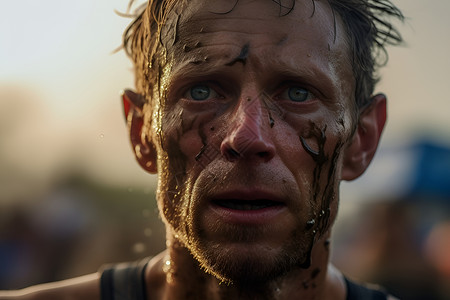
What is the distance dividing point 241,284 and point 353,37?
1375 millimetres

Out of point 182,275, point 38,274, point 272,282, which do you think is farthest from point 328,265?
point 38,274

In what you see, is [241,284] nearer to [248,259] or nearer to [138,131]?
[248,259]

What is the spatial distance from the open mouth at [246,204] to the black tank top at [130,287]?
1.04 m

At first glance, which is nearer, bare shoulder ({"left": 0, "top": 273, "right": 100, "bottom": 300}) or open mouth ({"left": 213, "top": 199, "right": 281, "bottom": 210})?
open mouth ({"left": 213, "top": 199, "right": 281, "bottom": 210})

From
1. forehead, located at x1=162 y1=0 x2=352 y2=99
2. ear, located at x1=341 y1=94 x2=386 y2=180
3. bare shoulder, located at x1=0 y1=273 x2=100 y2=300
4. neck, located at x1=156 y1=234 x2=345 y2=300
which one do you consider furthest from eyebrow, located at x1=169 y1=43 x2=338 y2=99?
bare shoulder, located at x1=0 y1=273 x2=100 y2=300

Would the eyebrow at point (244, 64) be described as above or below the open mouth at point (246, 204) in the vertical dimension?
above

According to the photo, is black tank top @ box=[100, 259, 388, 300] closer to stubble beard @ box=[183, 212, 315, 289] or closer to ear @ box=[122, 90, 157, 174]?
ear @ box=[122, 90, 157, 174]

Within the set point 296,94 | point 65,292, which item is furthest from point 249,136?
point 65,292

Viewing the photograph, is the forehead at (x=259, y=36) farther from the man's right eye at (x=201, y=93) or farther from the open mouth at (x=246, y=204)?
the open mouth at (x=246, y=204)

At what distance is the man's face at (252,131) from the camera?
2168 millimetres

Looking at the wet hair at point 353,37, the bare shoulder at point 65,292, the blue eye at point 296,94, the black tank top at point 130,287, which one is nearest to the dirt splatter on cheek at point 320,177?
the blue eye at point 296,94

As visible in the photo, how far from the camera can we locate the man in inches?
85.7

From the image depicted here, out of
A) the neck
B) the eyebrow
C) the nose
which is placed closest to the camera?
the nose

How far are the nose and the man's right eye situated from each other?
0.20 m
